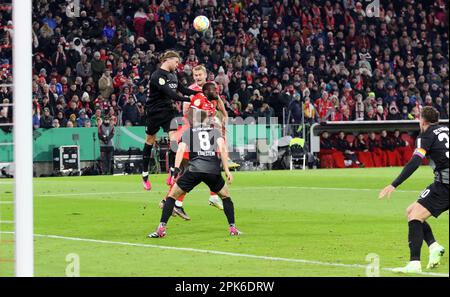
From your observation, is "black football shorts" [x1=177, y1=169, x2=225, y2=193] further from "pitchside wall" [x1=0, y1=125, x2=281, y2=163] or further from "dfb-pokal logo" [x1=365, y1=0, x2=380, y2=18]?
"dfb-pokal logo" [x1=365, y1=0, x2=380, y2=18]

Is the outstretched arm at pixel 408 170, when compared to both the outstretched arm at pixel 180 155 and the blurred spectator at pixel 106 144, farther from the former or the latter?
the blurred spectator at pixel 106 144

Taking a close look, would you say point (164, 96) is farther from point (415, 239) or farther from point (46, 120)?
point (46, 120)

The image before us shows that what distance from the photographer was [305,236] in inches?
566

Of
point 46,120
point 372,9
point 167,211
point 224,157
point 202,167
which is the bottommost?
point 167,211

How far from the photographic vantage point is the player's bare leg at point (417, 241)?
34.8 feet

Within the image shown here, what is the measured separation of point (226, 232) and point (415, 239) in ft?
15.2

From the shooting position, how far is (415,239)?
35.4 feet

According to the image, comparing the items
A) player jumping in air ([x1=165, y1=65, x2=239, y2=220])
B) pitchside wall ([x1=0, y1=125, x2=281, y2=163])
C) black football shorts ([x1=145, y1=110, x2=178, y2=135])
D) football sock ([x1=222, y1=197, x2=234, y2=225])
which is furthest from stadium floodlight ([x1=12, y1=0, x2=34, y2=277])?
pitchside wall ([x1=0, y1=125, x2=281, y2=163])

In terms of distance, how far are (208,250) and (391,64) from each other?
108ft

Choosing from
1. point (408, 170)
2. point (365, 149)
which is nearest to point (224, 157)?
point (408, 170)

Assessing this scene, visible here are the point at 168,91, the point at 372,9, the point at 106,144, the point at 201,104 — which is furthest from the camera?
the point at 372,9

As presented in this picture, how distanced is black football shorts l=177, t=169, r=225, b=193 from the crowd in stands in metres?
21.8

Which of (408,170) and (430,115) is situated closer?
(408,170)
